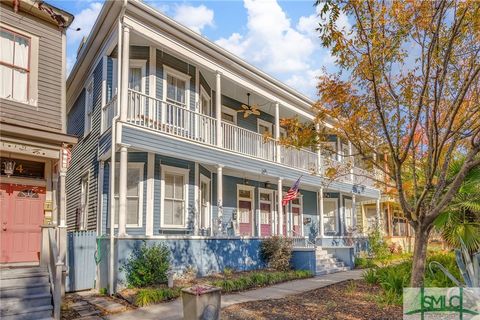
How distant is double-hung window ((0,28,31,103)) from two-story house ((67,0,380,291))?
90.7 inches

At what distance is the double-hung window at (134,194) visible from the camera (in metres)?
11.3

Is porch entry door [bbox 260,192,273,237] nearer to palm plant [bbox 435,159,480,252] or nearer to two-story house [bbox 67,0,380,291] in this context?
two-story house [bbox 67,0,380,291]

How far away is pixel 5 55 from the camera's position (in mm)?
9188

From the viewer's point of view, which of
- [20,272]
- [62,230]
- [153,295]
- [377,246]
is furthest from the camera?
[377,246]

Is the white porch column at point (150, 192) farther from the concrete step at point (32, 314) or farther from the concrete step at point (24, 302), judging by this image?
the concrete step at point (32, 314)

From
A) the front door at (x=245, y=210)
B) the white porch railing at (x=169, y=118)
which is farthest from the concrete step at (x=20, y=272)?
the front door at (x=245, y=210)

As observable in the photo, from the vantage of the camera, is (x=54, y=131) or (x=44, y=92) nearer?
(x=54, y=131)

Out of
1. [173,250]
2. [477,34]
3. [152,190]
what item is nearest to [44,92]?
[152,190]

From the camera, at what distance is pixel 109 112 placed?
11.6 metres

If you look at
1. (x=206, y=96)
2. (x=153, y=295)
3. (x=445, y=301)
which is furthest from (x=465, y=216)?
(x=206, y=96)

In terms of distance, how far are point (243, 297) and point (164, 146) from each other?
191 inches

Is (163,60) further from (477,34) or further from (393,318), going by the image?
(393,318)

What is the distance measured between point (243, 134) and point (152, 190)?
15.5 ft

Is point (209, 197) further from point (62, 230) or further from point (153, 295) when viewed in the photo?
point (62, 230)
